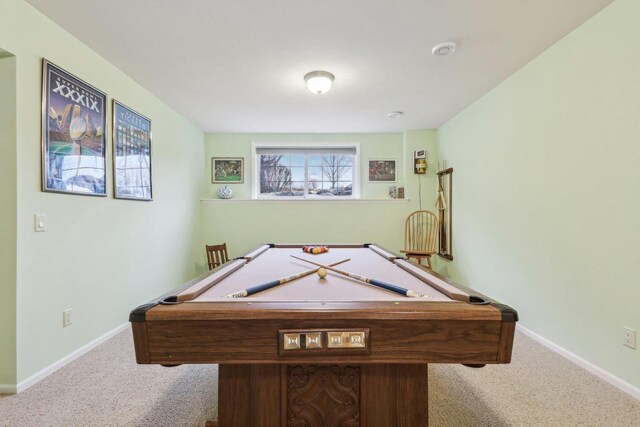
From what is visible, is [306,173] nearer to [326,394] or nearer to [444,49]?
[444,49]

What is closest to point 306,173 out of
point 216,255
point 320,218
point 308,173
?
point 308,173

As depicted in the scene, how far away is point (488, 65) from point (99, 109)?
3249 millimetres

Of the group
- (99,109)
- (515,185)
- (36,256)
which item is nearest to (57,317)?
(36,256)

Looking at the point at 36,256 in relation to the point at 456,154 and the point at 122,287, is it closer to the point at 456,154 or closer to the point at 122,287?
the point at 122,287

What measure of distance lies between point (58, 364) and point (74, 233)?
2.93ft

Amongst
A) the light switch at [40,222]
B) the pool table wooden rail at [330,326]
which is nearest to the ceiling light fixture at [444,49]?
the pool table wooden rail at [330,326]

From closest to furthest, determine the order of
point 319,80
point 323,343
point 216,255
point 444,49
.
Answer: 1. point 323,343
2. point 444,49
3. point 319,80
4. point 216,255

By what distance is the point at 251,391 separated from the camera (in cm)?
116

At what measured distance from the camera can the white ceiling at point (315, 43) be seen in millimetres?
1827

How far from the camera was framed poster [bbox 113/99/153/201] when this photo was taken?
255cm

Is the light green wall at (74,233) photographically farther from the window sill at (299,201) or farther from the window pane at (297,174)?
the window pane at (297,174)

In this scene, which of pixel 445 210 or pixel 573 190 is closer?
pixel 573 190

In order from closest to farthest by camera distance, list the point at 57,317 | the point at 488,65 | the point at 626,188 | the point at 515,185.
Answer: the point at 626,188
the point at 57,317
the point at 488,65
the point at 515,185

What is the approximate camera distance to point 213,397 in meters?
1.69
